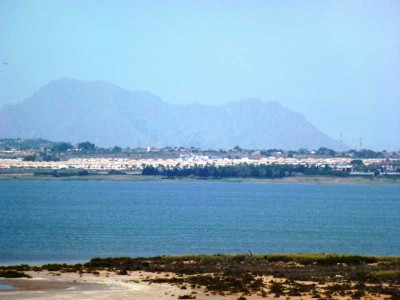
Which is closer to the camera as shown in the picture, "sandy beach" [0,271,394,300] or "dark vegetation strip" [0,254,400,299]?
"sandy beach" [0,271,394,300]

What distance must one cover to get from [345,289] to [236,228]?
50.7 metres

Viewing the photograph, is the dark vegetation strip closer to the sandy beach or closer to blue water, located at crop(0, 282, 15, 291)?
the sandy beach

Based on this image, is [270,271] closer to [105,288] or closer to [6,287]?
[105,288]

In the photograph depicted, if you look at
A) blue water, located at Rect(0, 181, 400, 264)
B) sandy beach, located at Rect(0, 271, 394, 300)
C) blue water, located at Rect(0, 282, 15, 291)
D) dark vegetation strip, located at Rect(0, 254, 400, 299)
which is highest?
dark vegetation strip, located at Rect(0, 254, 400, 299)

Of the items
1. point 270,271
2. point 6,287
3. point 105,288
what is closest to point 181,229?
point 270,271

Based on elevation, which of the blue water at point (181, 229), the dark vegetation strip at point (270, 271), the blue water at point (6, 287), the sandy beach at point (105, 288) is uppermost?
the dark vegetation strip at point (270, 271)

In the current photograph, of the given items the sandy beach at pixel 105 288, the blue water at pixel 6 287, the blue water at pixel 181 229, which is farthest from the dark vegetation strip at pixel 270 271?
the blue water at pixel 181 229

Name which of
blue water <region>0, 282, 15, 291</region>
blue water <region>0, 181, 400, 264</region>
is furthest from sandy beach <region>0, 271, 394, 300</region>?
blue water <region>0, 181, 400, 264</region>

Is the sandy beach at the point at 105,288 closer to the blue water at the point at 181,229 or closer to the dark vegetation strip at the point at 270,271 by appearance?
the dark vegetation strip at the point at 270,271

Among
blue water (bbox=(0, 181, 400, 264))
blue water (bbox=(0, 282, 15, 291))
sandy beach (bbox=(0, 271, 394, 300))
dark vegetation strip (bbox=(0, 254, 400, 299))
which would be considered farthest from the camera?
blue water (bbox=(0, 181, 400, 264))

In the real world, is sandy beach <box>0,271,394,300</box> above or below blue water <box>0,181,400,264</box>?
above

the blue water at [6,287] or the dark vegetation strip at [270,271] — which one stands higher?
the dark vegetation strip at [270,271]

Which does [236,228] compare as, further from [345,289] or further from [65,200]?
[65,200]

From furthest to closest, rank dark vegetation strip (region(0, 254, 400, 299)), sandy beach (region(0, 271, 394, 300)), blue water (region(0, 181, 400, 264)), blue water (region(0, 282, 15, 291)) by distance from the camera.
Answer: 1. blue water (region(0, 181, 400, 264))
2. dark vegetation strip (region(0, 254, 400, 299))
3. blue water (region(0, 282, 15, 291))
4. sandy beach (region(0, 271, 394, 300))
